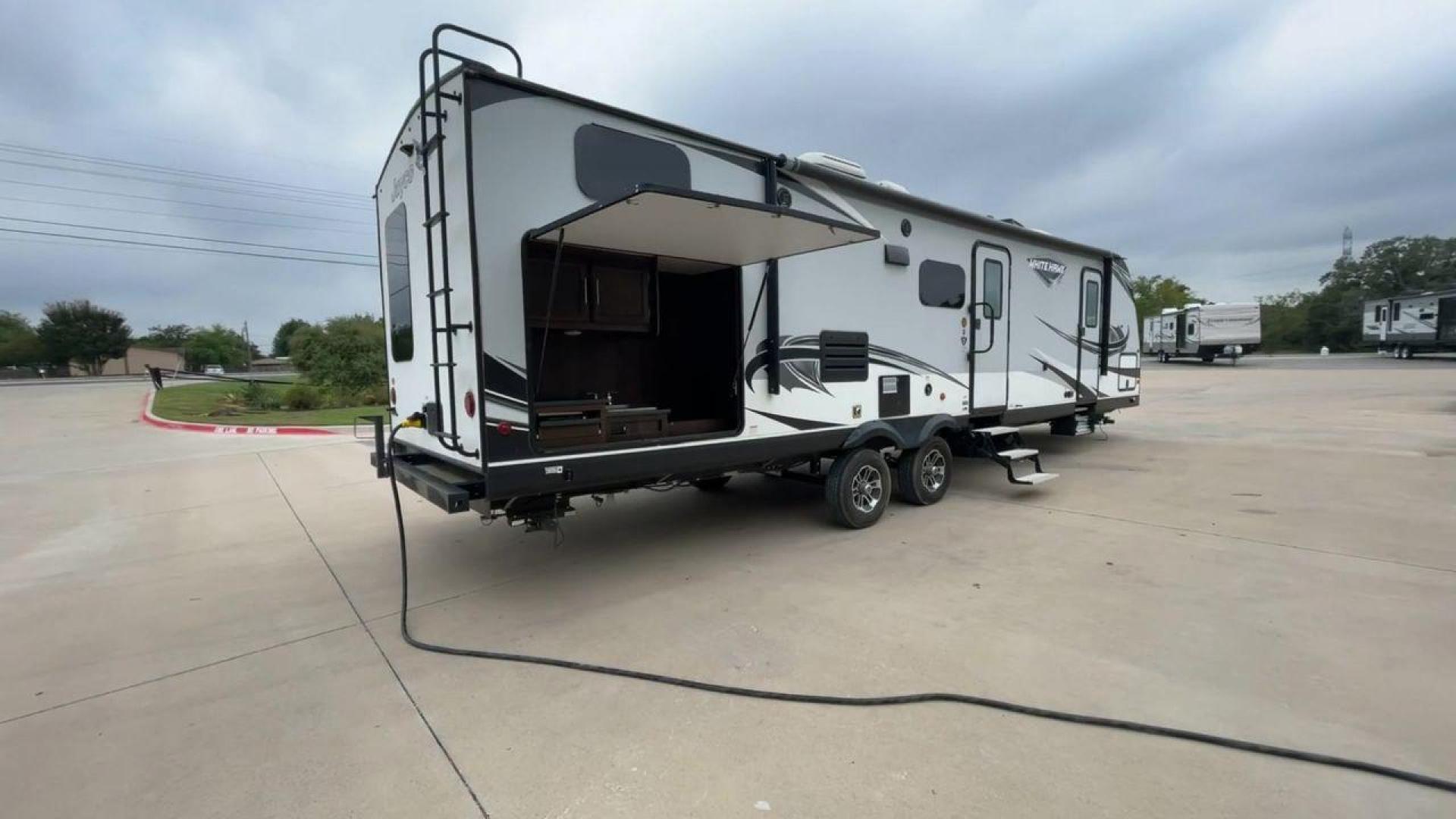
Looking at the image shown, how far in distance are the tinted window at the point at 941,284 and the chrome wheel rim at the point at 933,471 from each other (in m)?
1.46

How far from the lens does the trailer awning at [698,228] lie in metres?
3.28

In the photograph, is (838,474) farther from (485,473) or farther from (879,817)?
(879,817)

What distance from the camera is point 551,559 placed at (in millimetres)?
4805

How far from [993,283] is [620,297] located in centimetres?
422

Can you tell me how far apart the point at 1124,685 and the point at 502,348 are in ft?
11.2

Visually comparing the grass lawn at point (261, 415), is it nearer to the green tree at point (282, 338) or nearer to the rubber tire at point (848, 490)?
the rubber tire at point (848, 490)

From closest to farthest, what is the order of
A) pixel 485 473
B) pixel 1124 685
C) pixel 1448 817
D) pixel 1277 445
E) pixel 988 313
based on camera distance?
pixel 1448 817 < pixel 1124 685 < pixel 485 473 < pixel 988 313 < pixel 1277 445

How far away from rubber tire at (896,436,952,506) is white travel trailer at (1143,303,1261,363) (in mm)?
34145

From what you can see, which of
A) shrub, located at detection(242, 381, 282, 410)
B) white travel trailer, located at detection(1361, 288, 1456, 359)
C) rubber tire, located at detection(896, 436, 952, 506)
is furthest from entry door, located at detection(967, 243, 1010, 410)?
white travel trailer, located at detection(1361, 288, 1456, 359)

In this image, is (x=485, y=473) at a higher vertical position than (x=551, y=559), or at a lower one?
higher

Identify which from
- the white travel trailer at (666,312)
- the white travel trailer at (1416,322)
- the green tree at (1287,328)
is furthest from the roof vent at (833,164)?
the green tree at (1287,328)

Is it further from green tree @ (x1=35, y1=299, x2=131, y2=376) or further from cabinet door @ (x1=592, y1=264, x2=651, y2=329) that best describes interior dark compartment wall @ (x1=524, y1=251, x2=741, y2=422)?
green tree @ (x1=35, y1=299, x2=131, y2=376)

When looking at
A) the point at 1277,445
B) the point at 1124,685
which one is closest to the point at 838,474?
the point at 1124,685

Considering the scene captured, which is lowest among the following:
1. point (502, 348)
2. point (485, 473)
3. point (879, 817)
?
point (879, 817)
